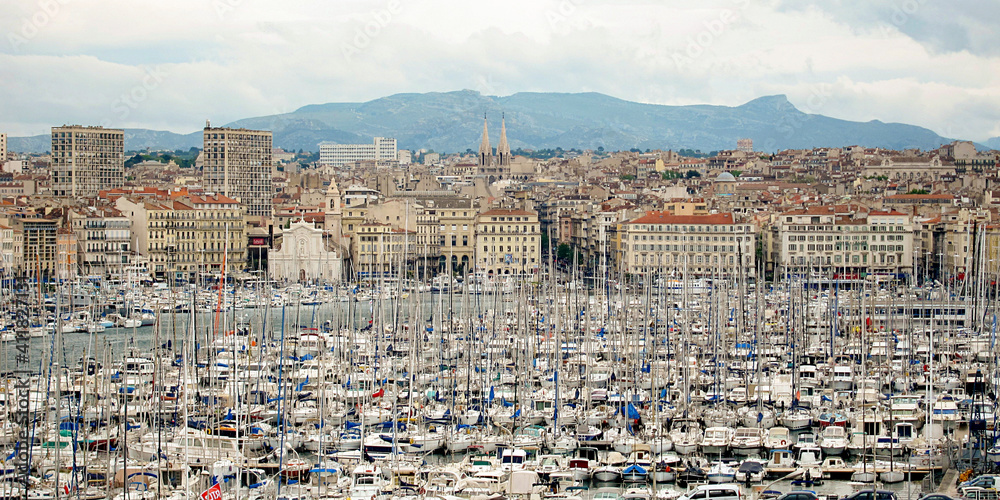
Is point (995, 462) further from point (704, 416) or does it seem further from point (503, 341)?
point (503, 341)

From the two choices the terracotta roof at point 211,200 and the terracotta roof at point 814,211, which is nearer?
the terracotta roof at point 814,211

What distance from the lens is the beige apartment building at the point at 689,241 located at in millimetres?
57969

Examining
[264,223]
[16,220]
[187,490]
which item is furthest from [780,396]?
[264,223]

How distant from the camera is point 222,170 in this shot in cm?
8681

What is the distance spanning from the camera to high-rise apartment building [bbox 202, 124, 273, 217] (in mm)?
85750

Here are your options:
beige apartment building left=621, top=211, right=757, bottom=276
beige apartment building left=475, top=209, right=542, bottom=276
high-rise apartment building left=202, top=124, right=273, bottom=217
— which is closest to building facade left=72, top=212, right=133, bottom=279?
beige apartment building left=475, top=209, right=542, bottom=276

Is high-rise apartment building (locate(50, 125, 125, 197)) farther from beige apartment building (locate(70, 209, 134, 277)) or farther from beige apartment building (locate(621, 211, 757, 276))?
beige apartment building (locate(621, 211, 757, 276))

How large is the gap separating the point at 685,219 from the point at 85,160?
45.0 m

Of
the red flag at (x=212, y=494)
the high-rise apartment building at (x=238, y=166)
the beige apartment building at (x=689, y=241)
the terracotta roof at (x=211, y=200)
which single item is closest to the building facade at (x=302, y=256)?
the terracotta roof at (x=211, y=200)

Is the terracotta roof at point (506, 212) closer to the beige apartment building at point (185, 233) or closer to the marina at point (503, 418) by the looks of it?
the beige apartment building at point (185, 233)

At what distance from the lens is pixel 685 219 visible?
5912 cm

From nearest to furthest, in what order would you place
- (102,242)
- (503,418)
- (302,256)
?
(503,418) → (102,242) → (302,256)

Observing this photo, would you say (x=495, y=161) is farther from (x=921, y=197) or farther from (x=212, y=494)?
(x=212, y=494)

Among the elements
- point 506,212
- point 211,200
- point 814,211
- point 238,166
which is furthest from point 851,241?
point 238,166
